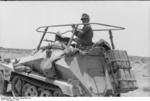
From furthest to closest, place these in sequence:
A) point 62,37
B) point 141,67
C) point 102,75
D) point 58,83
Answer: point 141,67
point 62,37
point 102,75
point 58,83

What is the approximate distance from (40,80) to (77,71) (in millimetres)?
1170

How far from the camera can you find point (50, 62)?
428 inches

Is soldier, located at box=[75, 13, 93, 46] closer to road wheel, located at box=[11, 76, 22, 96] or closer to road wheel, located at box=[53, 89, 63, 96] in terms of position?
road wheel, located at box=[53, 89, 63, 96]

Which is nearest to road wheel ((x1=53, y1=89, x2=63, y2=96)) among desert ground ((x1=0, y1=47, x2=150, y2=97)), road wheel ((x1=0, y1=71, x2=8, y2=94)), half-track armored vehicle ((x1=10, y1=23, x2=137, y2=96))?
half-track armored vehicle ((x1=10, y1=23, x2=137, y2=96))

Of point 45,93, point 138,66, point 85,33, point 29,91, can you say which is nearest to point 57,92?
point 45,93

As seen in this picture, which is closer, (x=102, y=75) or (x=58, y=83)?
(x=58, y=83)

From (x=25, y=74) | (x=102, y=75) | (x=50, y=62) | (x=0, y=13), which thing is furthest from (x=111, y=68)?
(x=0, y=13)

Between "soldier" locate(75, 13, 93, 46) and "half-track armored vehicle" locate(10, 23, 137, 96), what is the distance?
13 centimetres

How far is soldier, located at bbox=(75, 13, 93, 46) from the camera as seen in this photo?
1101 cm

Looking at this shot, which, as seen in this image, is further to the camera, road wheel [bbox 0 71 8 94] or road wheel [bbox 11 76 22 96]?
road wheel [bbox 0 71 8 94]

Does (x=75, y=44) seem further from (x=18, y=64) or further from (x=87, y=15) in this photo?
(x=18, y=64)

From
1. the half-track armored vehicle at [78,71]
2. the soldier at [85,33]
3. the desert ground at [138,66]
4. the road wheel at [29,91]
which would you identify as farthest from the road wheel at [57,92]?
the desert ground at [138,66]

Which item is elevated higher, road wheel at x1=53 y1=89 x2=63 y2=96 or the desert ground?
road wheel at x1=53 y1=89 x2=63 y2=96

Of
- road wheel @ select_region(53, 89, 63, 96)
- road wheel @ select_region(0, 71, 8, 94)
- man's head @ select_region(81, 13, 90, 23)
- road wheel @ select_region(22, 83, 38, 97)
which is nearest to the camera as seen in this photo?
road wheel @ select_region(53, 89, 63, 96)
